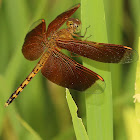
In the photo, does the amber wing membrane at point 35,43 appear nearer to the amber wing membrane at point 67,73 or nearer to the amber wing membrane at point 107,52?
the amber wing membrane at point 67,73

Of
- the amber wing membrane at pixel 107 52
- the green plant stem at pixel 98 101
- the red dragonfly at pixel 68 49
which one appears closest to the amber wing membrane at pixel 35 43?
the red dragonfly at pixel 68 49

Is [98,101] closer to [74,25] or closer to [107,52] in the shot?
[107,52]

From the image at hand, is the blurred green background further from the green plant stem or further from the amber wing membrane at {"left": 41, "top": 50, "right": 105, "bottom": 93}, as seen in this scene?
the green plant stem

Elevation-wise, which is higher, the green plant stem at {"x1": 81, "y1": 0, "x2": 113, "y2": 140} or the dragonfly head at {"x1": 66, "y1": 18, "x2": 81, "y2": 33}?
the dragonfly head at {"x1": 66, "y1": 18, "x2": 81, "y2": 33}

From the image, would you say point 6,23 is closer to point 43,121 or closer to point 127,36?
point 43,121

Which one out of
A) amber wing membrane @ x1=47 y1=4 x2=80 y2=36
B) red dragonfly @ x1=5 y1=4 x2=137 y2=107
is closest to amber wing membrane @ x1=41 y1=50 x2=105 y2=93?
red dragonfly @ x1=5 y1=4 x2=137 y2=107

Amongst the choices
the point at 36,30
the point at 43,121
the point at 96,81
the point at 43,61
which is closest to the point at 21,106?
the point at 43,121

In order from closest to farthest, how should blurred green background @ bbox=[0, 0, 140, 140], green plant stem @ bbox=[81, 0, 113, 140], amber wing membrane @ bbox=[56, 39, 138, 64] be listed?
green plant stem @ bbox=[81, 0, 113, 140]
amber wing membrane @ bbox=[56, 39, 138, 64]
blurred green background @ bbox=[0, 0, 140, 140]
